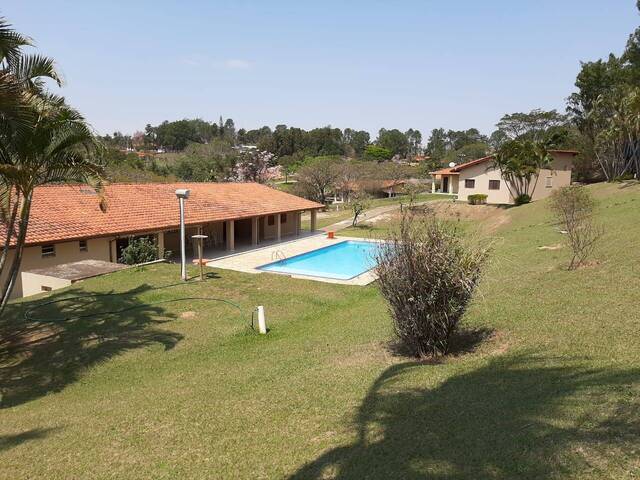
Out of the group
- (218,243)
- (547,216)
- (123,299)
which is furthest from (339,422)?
(547,216)

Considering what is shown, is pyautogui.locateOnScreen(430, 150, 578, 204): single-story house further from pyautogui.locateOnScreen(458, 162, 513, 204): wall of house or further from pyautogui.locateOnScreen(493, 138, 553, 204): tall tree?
pyautogui.locateOnScreen(493, 138, 553, 204): tall tree

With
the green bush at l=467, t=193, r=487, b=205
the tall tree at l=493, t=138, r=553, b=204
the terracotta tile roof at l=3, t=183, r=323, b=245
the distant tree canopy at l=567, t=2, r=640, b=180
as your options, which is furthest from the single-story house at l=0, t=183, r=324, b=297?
the distant tree canopy at l=567, t=2, r=640, b=180

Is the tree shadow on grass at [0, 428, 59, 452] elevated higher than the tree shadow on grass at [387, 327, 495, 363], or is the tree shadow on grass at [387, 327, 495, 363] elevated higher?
the tree shadow on grass at [387, 327, 495, 363]

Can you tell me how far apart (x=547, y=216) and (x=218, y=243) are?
21.1 meters

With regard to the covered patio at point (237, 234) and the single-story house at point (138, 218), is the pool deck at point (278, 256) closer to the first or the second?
the covered patio at point (237, 234)

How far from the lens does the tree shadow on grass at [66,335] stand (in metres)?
10.7

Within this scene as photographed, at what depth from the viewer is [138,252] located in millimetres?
22344

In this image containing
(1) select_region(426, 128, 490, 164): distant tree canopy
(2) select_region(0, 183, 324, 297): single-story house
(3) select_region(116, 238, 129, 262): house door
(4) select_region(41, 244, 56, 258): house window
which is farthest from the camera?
(1) select_region(426, 128, 490, 164): distant tree canopy

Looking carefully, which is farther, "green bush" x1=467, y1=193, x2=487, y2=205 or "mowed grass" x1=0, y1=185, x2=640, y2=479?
"green bush" x1=467, y1=193, x2=487, y2=205

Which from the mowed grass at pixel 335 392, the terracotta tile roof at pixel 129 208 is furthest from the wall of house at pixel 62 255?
the mowed grass at pixel 335 392

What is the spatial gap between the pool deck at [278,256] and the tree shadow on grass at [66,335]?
23.9 feet

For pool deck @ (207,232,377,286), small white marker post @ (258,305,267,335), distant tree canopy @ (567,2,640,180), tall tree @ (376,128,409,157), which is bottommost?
small white marker post @ (258,305,267,335)

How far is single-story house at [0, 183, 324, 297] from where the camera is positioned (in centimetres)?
1992

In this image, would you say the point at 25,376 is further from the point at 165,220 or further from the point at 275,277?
the point at 165,220
